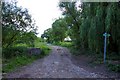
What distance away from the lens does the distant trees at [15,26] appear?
14211 mm

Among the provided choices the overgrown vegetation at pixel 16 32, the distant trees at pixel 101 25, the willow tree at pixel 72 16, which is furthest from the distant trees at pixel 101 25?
the willow tree at pixel 72 16

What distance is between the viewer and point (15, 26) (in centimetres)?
1482

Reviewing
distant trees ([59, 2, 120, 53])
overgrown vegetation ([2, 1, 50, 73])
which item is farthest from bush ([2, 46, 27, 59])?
distant trees ([59, 2, 120, 53])

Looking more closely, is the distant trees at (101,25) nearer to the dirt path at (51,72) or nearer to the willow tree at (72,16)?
the dirt path at (51,72)

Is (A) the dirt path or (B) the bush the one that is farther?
(B) the bush

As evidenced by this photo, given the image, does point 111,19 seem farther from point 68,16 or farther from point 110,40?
point 68,16

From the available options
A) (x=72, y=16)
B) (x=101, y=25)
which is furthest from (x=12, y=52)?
(x=72, y=16)

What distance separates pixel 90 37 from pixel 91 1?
2.78 metres

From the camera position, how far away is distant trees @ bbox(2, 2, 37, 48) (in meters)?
14.2

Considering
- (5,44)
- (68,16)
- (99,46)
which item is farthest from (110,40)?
(68,16)

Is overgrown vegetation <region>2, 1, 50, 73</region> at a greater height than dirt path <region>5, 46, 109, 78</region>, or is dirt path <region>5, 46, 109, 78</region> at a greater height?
overgrown vegetation <region>2, 1, 50, 73</region>

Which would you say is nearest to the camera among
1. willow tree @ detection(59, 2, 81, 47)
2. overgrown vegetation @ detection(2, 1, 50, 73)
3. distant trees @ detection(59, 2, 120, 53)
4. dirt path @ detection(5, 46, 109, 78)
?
dirt path @ detection(5, 46, 109, 78)

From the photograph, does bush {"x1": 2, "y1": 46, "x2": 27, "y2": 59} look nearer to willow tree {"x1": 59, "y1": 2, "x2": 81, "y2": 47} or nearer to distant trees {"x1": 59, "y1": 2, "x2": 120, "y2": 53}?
distant trees {"x1": 59, "y1": 2, "x2": 120, "y2": 53}

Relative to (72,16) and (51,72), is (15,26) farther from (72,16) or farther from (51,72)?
(72,16)
